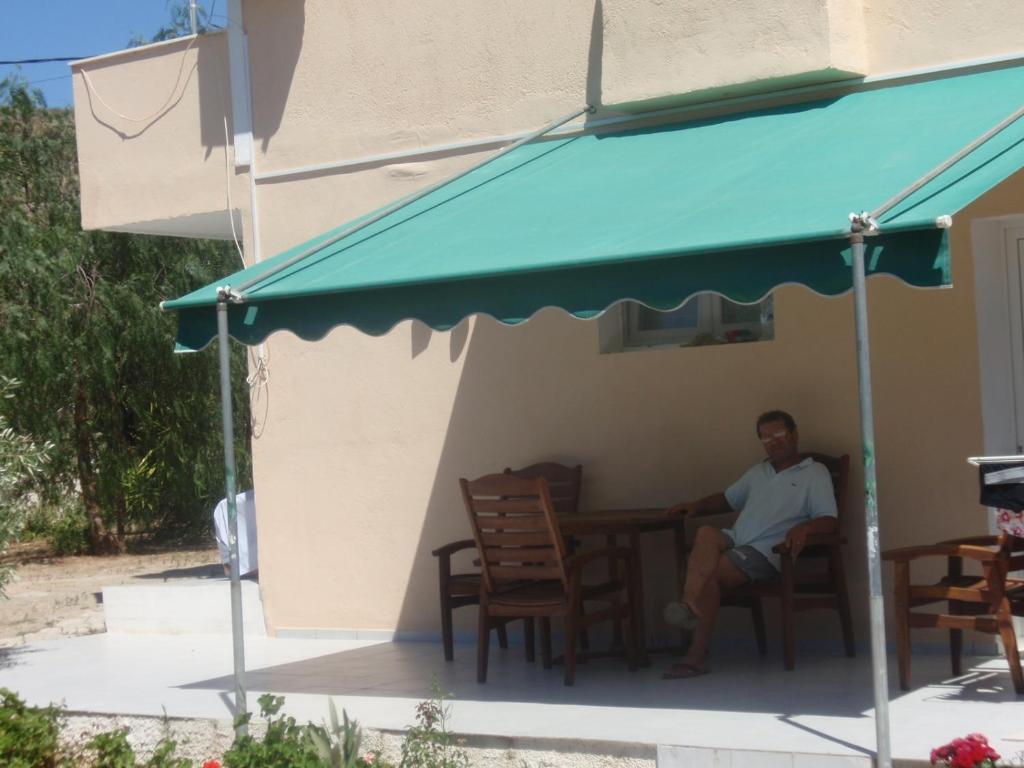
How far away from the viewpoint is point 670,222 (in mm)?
6371

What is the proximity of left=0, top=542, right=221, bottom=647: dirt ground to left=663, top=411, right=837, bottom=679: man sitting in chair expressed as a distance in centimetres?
495

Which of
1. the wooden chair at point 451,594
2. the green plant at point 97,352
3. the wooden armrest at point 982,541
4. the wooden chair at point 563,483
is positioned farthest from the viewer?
the green plant at point 97,352

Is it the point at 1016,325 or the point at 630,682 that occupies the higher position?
the point at 1016,325

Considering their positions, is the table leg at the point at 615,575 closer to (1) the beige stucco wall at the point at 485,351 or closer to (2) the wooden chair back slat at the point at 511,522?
(1) the beige stucco wall at the point at 485,351

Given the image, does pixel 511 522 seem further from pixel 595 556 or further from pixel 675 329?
pixel 675 329

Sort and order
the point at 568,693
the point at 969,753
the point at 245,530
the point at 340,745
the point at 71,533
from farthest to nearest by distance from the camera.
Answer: the point at 71,533
the point at 245,530
the point at 568,693
the point at 340,745
the point at 969,753

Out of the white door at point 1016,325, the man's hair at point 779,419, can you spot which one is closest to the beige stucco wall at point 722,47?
the white door at point 1016,325

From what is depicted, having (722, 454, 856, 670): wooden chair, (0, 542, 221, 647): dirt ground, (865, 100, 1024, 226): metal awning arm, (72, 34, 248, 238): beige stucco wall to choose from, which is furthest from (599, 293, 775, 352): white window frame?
(0, 542, 221, 647): dirt ground

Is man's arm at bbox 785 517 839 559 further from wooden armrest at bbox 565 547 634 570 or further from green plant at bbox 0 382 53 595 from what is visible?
green plant at bbox 0 382 53 595

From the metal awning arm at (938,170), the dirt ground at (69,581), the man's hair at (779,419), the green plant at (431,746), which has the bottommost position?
the dirt ground at (69,581)

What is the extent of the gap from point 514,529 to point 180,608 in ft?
13.7

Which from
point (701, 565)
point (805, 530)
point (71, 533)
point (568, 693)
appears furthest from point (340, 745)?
point (71, 533)

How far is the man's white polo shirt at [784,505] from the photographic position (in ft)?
25.3

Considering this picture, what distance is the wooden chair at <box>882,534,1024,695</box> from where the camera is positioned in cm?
650
